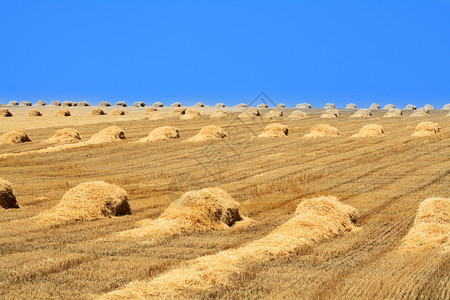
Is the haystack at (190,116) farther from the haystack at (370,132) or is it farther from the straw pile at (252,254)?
the straw pile at (252,254)

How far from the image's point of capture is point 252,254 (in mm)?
11898

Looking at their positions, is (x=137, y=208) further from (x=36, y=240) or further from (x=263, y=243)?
(x=263, y=243)

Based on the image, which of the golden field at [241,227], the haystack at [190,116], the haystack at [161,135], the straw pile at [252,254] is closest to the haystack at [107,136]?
the golden field at [241,227]

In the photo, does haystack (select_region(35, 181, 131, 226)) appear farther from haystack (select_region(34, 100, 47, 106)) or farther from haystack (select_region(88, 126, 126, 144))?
haystack (select_region(34, 100, 47, 106))

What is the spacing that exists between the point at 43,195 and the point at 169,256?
12299 millimetres

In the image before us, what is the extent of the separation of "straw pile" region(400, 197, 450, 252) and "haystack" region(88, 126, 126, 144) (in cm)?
2982

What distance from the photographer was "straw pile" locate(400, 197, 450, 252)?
13.0 metres

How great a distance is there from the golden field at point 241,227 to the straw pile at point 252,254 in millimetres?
49

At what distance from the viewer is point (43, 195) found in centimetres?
2292

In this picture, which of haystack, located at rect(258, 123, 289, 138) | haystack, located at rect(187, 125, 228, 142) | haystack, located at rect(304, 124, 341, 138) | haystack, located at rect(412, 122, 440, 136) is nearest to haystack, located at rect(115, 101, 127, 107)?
haystack, located at rect(258, 123, 289, 138)

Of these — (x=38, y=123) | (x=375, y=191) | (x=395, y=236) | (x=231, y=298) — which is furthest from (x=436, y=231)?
(x=38, y=123)

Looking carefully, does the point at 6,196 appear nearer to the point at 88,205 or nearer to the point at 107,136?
the point at 88,205

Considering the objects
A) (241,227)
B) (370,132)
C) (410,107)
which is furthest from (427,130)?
(410,107)

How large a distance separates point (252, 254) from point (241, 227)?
4.52 metres
